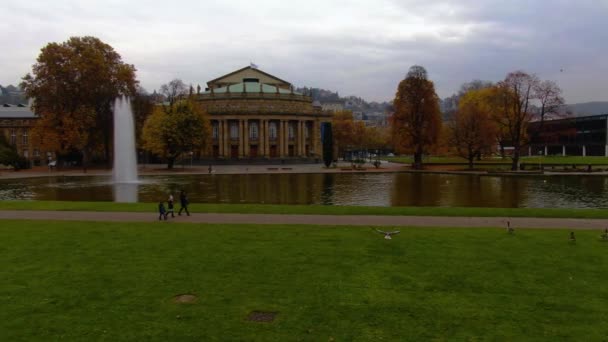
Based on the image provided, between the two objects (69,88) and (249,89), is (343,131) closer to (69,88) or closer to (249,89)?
(249,89)

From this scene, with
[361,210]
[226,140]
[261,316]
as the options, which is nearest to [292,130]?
[226,140]

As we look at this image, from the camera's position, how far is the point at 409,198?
118 feet

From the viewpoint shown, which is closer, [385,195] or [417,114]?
[385,195]

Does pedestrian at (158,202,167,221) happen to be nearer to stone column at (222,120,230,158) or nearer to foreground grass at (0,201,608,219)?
foreground grass at (0,201,608,219)

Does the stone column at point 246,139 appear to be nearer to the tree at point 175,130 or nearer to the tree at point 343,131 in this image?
the tree at point 175,130

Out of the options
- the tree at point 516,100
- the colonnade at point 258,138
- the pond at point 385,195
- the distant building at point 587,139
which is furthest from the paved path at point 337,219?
the distant building at point 587,139

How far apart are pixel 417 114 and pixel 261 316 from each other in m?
73.7

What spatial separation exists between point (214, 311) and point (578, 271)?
10.3 metres

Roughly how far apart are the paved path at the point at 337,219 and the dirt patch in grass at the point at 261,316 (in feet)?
37.6

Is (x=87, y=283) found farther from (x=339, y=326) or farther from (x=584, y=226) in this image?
(x=584, y=226)

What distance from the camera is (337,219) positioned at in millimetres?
23312

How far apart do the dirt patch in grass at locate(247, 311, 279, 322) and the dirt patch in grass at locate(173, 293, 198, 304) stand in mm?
1748

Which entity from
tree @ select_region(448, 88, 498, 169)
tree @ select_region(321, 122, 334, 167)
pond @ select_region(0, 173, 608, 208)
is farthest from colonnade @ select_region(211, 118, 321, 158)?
pond @ select_region(0, 173, 608, 208)

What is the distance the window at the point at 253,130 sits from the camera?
10719 centimetres
